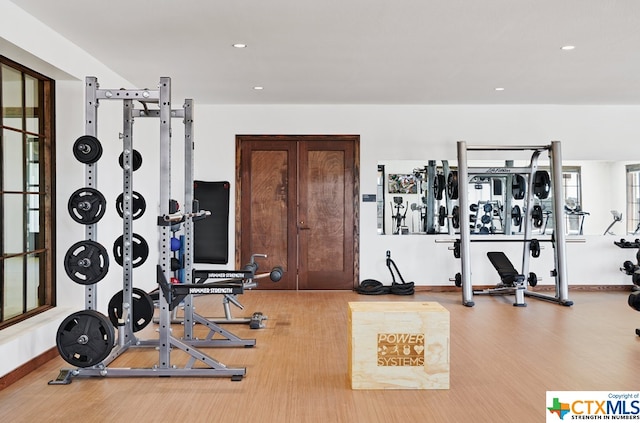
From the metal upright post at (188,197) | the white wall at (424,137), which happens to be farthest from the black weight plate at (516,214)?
the metal upright post at (188,197)

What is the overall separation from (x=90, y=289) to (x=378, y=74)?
3643mm

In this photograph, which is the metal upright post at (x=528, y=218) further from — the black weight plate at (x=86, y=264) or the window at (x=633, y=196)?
the black weight plate at (x=86, y=264)

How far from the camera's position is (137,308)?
13.7 ft

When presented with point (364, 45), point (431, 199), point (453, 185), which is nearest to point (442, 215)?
point (431, 199)

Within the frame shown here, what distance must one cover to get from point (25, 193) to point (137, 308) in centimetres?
133

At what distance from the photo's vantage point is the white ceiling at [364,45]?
387cm

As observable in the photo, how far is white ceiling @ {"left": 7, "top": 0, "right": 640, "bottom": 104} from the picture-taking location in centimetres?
387

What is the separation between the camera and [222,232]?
754cm

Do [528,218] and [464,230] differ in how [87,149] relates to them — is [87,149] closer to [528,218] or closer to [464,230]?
[464,230]

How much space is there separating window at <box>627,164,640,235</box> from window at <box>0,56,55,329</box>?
735 centimetres

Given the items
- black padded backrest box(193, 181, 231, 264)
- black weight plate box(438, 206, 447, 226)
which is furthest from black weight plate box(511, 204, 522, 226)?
black padded backrest box(193, 181, 231, 264)

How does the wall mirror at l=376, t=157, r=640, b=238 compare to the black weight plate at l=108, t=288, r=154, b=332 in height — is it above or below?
above

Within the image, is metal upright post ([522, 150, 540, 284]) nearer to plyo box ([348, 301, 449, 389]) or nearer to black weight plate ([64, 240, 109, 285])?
plyo box ([348, 301, 449, 389])

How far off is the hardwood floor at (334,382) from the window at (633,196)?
2.54 metres
